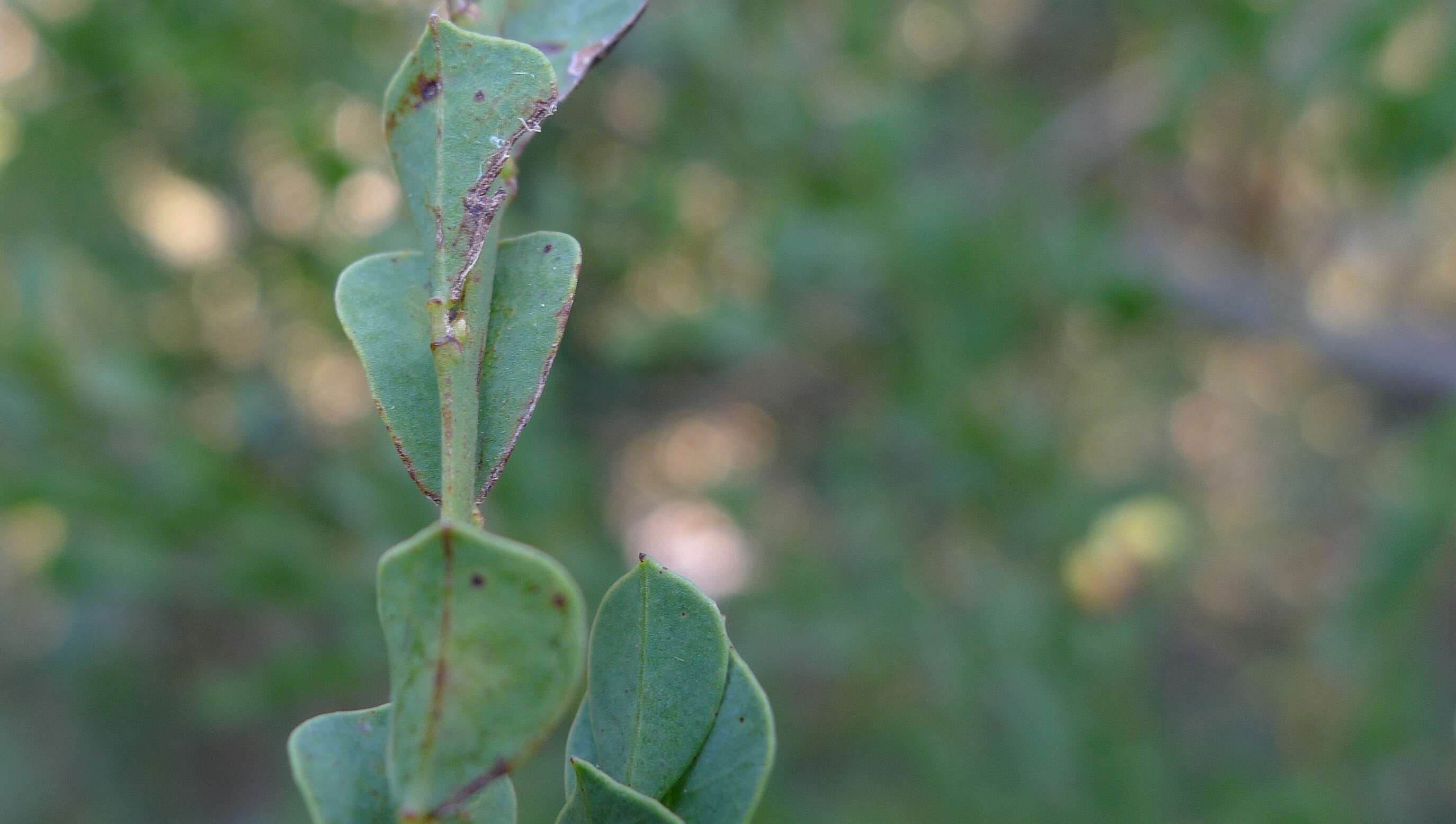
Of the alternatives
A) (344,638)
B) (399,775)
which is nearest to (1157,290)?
(344,638)

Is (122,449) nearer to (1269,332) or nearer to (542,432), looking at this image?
(542,432)

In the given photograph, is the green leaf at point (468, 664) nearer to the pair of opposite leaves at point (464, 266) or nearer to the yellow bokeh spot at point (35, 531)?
the pair of opposite leaves at point (464, 266)

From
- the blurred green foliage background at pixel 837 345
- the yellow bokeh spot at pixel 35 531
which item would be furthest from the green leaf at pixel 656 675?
the yellow bokeh spot at pixel 35 531

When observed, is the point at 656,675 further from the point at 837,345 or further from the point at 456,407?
the point at 837,345

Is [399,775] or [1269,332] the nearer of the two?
[399,775]

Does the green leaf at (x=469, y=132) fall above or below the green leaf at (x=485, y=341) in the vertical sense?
above

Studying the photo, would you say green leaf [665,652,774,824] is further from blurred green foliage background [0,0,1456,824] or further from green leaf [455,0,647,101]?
blurred green foliage background [0,0,1456,824]
